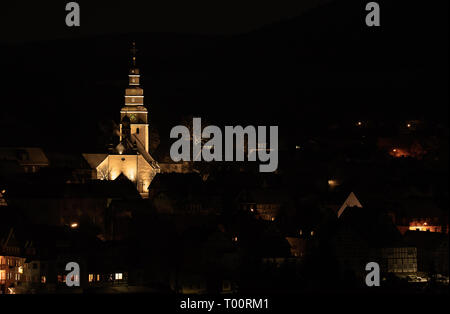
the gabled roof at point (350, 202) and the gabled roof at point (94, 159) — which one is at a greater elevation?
the gabled roof at point (94, 159)

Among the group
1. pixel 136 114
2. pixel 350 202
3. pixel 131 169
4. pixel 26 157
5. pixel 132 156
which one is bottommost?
pixel 350 202

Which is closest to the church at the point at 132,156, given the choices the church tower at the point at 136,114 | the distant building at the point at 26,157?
the church tower at the point at 136,114

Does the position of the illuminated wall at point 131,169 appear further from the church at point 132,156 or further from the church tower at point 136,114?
the church tower at point 136,114

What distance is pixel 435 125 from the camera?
322 feet

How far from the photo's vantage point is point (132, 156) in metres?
77.1

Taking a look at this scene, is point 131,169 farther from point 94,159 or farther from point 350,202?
point 350,202

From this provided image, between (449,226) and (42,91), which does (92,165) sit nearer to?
(449,226)

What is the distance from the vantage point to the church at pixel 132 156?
7656 cm

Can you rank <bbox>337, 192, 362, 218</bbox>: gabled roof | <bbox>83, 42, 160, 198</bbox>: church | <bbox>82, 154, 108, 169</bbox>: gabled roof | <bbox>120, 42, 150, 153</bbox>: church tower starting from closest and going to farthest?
<bbox>337, 192, 362, 218</bbox>: gabled roof
<bbox>83, 42, 160, 198</bbox>: church
<bbox>82, 154, 108, 169</bbox>: gabled roof
<bbox>120, 42, 150, 153</bbox>: church tower

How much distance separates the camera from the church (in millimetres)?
76562

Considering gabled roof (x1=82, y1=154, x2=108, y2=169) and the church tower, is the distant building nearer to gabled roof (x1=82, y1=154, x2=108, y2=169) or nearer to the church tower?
gabled roof (x1=82, y1=154, x2=108, y2=169)

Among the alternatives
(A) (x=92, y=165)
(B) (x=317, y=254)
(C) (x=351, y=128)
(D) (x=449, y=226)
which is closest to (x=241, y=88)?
(C) (x=351, y=128)

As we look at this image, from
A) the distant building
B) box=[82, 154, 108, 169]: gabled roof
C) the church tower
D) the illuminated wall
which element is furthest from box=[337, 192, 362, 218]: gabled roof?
the distant building

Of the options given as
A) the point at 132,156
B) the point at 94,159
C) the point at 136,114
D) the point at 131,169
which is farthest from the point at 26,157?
the point at 131,169
